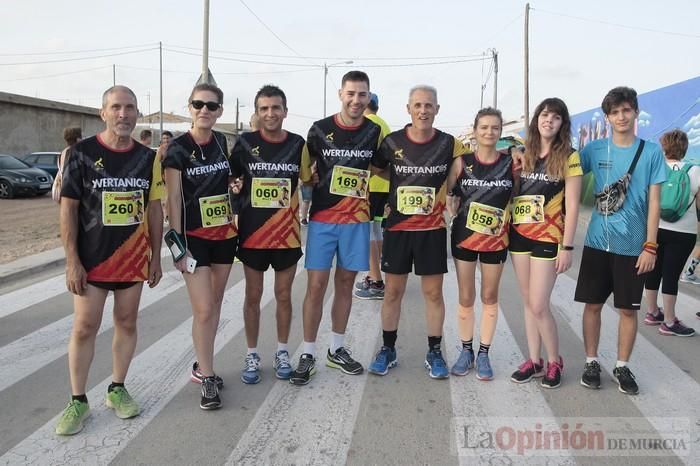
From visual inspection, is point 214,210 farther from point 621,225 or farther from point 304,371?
point 621,225

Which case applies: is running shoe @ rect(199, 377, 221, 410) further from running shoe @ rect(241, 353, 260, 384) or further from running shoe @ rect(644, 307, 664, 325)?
A: running shoe @ rect(644, 307, 664, 325)

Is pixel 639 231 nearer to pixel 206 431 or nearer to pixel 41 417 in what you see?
pixel 206 431

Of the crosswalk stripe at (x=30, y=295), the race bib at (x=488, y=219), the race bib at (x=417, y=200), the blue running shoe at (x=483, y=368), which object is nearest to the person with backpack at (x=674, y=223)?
the race bib at (x=488, y=219)

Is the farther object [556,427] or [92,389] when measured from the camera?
[92,389]

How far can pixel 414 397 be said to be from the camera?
3.76 m

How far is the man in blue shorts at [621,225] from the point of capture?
3.75 metres

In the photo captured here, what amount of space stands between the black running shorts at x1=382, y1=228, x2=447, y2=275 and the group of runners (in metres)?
0.01

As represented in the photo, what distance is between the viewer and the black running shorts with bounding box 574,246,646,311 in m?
3.80

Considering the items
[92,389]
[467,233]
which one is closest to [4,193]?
[92,389]

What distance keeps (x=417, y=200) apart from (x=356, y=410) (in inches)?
62.6

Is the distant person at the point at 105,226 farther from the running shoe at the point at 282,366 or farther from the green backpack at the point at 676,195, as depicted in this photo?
the green backpack at the point at 676,195

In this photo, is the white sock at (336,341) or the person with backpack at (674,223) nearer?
the white sock at (336,341)

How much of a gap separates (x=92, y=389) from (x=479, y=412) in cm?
277

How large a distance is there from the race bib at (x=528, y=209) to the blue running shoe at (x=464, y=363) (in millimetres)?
1141
